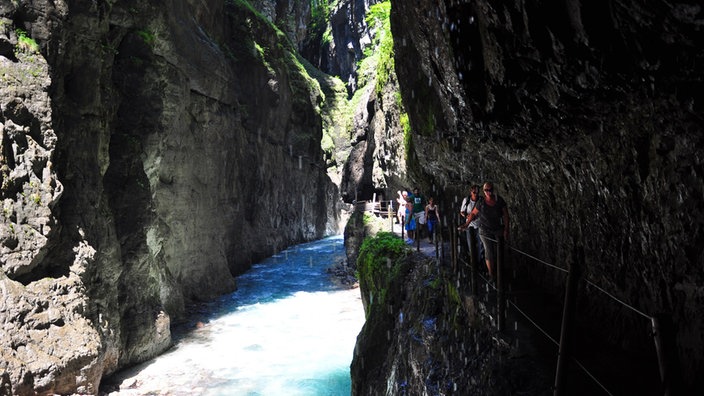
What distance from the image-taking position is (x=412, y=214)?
14695 mm

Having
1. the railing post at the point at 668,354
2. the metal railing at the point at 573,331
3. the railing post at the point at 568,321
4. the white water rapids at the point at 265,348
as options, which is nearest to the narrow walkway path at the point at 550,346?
the metal railing at the point at 573,331

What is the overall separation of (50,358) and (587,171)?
11.5 meters

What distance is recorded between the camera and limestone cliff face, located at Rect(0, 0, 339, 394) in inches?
418

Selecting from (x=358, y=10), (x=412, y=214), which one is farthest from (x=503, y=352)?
(x=358, y=10)

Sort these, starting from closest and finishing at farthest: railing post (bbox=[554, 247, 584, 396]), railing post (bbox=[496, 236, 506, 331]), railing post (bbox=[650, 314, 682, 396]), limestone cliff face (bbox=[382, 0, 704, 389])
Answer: railing post (bbox=[650, 314, 682, 396]) < limestone cliff face (bbox=[382, 0, 704, 389]) < railing post (bbox=[554, 247, 584, 396]) < railing post (bbox=[496, 236, 506, 331])

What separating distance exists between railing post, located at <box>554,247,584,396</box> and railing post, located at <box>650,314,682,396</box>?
98cm

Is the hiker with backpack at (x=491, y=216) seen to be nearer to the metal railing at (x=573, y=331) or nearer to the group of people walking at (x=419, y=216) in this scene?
the metal railing at (x=573, y=331)

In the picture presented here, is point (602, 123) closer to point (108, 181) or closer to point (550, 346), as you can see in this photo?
point (550, 346)

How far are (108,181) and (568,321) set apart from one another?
14.7 meters

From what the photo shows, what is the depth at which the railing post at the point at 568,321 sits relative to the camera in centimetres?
381

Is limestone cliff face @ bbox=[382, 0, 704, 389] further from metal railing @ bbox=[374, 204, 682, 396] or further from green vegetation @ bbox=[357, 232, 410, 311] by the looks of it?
green vegetation @ bbox=[357, 232, 410, 311]

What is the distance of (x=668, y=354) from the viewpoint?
2.79 m

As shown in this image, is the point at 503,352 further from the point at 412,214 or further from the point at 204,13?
the point at 204,13

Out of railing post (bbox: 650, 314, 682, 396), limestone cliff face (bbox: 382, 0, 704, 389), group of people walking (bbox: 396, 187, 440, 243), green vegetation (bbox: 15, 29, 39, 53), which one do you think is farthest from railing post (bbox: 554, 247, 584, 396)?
green vegetation (bbox: 15, 29, 39, 53)
